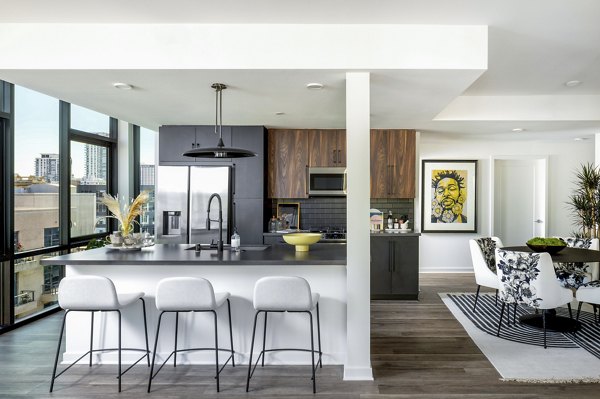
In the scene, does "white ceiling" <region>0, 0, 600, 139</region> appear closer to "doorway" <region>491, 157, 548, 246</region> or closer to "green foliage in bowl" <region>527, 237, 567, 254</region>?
"green foliage in bowl" <region>527, 237, 567, 254</region>

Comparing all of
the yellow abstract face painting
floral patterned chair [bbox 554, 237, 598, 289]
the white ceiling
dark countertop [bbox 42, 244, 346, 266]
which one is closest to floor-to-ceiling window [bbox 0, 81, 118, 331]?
the white ceiling

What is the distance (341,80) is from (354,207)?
1.07 m

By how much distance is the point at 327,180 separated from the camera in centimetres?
604

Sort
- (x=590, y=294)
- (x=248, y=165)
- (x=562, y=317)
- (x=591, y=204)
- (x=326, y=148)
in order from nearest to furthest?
(x=590, y=294), (x=562, y=317), (x=248, y=165), (x=591, y=204), (x=326, y=148)

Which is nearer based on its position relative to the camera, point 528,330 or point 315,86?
point 315,86

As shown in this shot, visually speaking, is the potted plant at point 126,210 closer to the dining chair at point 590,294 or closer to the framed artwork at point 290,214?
the framed artwork at point 290,214

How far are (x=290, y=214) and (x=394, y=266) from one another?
5.59 ft

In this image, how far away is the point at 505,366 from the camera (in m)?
3.40

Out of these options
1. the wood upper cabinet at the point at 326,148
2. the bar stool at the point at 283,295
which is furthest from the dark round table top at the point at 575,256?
the wood upper cabinet at the point at 326,148

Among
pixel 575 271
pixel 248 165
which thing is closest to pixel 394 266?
pixel 575 271

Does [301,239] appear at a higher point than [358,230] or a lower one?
lower

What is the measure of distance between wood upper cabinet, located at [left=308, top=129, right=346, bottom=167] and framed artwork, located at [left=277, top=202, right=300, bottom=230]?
727mm

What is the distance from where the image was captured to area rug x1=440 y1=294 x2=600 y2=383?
3.24m

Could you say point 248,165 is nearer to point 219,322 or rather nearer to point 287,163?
point 287,163
